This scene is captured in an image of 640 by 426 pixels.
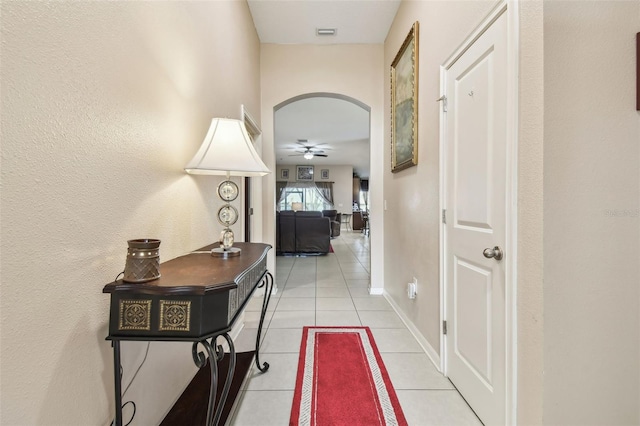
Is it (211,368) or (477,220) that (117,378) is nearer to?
(211,368)

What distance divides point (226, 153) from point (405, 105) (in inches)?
72.9

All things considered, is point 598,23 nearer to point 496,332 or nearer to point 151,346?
point 496,332

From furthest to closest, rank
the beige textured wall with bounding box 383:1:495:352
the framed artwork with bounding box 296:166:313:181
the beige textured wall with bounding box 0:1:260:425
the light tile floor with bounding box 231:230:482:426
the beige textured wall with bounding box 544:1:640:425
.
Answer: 1. the framed artwork with bounding box 296:166:313:181
2. the beige textured wall with bounding box 383:1:495:352
3. the light tile floor with bounding box 231:230:482:426
4. the beige textured wall with bounding box 544:1:640:425
5. the beige textured wall with bounding box 0:1:260:425

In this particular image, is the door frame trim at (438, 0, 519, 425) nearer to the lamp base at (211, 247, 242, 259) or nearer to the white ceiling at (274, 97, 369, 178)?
the lamp base at (211, 247, 242, 259)

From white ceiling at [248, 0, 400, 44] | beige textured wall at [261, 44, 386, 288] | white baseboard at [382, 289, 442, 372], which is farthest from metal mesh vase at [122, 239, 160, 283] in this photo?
white ceiling at [248, 0, 400, 44]

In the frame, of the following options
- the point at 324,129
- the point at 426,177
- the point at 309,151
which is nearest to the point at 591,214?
the point at 426,177

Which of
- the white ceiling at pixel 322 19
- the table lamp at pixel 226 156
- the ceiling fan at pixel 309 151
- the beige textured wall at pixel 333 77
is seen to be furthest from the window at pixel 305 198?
the table lamp at pixel 226 156

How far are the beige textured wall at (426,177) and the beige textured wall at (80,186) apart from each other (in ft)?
5.09

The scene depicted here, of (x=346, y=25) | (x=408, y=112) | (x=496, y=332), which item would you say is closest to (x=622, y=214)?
(x=496, y=332)

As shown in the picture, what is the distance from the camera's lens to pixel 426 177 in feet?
6.99

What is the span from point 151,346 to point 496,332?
1537mm

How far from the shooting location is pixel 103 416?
36.4 inches

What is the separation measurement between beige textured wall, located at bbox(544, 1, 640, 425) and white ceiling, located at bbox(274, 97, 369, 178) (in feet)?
10.9

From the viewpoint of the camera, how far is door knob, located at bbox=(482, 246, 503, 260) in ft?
4.14
